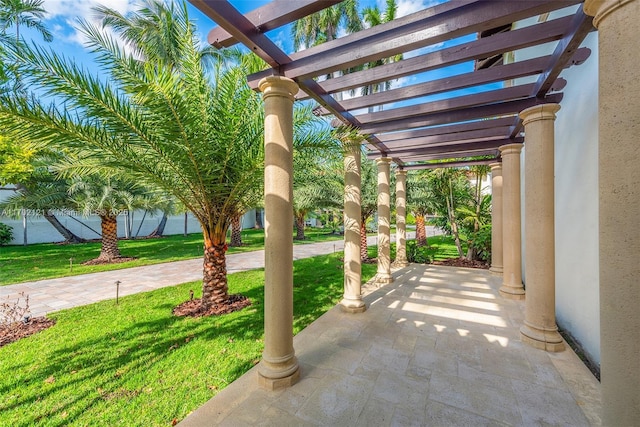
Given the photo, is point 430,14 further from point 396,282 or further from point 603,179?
point 396,282

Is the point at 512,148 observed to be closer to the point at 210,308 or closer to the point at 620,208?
the point at 620,208

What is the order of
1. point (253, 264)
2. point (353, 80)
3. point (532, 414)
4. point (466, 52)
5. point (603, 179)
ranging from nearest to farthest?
1. point (603, 179)
2. point (532, 414)
3. point (466, 52)
4. point (353, 80)
5. point (253, 264)

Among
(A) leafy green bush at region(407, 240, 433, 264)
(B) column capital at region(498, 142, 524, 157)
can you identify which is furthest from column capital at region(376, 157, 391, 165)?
(A) leafy green bush at region(407, 240, 433, 264)

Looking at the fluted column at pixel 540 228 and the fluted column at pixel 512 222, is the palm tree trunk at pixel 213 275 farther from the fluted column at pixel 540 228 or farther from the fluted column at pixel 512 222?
the fluted column at pixel 512 222

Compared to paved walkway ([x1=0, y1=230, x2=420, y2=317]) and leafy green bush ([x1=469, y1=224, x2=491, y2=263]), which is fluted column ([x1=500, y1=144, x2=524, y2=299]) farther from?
paved walkway ([x1=0, y1=230, x2=420, y2=317])

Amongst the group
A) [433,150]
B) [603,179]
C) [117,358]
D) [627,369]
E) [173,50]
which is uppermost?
[173,50]

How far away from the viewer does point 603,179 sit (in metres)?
1.88

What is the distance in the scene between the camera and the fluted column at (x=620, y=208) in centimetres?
169

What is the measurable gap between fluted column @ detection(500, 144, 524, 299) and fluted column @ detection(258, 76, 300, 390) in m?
5.58

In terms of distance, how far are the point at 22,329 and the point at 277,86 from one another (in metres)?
6.52

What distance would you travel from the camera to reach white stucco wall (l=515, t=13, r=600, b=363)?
371cm

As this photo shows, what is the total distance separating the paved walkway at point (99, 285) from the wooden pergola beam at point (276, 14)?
6.98 m

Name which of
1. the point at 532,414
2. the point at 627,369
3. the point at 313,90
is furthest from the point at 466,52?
the point at 532,414

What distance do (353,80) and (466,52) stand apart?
4.82ft
